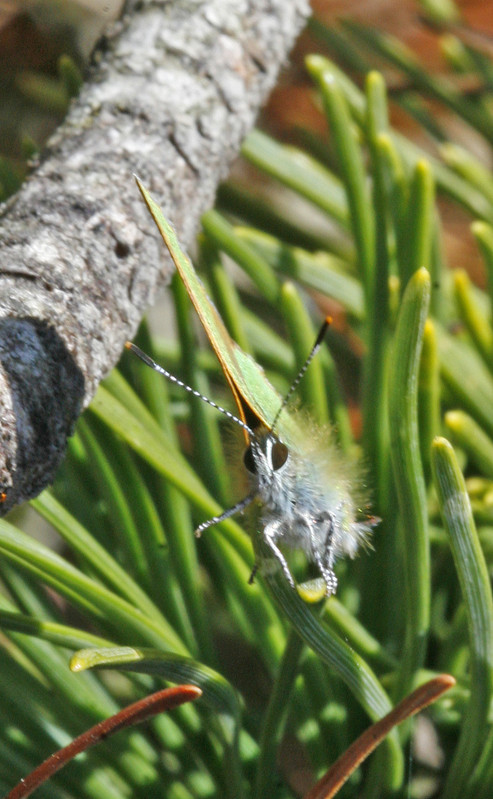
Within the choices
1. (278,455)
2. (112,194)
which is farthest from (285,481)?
(112,194)

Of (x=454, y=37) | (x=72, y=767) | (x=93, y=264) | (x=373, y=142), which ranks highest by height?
(x=454, y=37)

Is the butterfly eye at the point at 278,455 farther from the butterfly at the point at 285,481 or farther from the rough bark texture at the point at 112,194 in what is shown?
the rough bark texture at the point at 112,194

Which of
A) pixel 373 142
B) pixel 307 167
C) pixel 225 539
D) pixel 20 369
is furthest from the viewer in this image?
pixel 307 167

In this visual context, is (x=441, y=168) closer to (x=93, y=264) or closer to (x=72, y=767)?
(x=93, y=264)

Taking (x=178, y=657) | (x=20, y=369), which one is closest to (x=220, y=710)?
→ (x=178, y=657)

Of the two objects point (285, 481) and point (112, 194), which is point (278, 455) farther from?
point (112, 194)

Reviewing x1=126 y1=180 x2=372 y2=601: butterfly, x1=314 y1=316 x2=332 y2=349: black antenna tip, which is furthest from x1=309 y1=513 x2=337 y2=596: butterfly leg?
x1=314 y1=316 x2=332 y2=349: black antenna tip

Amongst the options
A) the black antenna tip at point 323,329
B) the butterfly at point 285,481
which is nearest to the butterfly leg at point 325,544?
the butterfly at point 285,481
